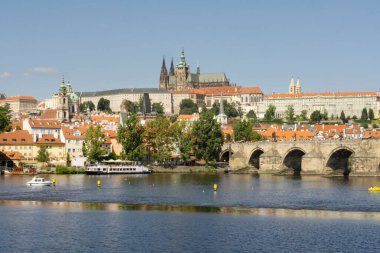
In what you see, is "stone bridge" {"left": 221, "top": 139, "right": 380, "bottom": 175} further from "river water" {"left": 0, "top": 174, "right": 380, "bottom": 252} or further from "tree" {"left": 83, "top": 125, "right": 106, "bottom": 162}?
"tree" {"left": 83, "top": 125, "right": 106, "bottom": 162}

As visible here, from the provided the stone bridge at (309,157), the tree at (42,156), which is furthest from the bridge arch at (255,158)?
the tree at (42,156)

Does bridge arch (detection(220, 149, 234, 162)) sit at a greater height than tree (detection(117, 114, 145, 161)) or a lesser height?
lesser

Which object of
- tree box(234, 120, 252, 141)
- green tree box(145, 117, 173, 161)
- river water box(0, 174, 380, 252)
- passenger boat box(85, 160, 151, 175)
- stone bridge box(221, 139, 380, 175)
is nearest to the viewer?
river water box(0, 174, 380, 252)

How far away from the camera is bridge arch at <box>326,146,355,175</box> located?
76.5 metres

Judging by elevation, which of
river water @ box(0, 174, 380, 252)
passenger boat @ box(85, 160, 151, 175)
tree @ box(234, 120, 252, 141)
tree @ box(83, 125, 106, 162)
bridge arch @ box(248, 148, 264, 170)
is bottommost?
river water @ box(0, 174, 380, 252)

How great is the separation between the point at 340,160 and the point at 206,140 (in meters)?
17.6

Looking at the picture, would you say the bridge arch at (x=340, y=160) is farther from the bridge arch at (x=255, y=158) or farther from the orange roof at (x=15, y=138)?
the orange roof at (x=15, y=138)

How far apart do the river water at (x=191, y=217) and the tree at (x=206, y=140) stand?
67.2 ft

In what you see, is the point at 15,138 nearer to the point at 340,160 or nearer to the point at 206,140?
the point at 206,140

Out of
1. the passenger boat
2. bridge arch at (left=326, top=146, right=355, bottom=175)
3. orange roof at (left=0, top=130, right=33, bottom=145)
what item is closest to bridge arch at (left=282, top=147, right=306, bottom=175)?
bridge arch at (left=326, top=146, right=355, bottom=175)

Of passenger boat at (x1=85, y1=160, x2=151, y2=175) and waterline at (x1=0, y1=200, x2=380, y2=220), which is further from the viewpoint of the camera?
passenger boat at (x1=85, y1=160, x2=151, y2=175)

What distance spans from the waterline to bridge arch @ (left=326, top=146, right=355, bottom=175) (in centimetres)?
2891

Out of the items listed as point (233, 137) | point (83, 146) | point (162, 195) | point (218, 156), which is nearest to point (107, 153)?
point (83, 146)

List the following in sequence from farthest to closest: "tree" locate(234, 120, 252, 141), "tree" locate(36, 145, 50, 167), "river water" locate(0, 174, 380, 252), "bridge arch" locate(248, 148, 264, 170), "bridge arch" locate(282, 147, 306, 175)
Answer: "tree" locate(234, 120, 252, 141)
"bridge arch" locate(248, 148, 264, 170)
"tree" locate(36, 145, 50, 167)
"bridge arch" locate(282, 147, 306, 175)
"river water" locate(0, 174, 380, 252)
